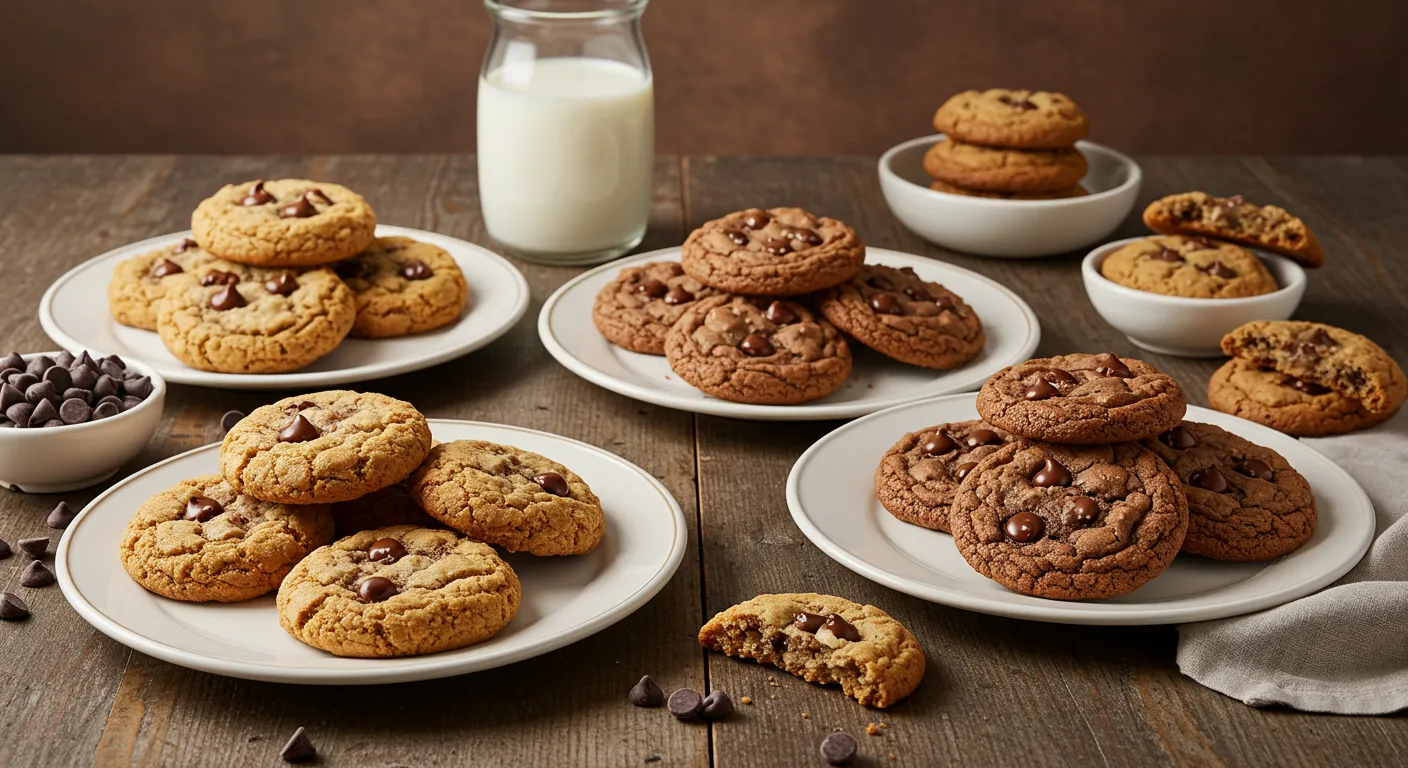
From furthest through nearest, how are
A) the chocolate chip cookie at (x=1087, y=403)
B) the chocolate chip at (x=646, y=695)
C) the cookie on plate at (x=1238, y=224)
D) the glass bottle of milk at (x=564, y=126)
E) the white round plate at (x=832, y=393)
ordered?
the glass bottle of milk at (x=564, y=126)
the cookie on plate at (x=1238, y=224)
the white round plate at (x=832, y=393)
the chocolate chip cookie at (x=1087, y=403)
the chocolate chip at (x=646, y=695)

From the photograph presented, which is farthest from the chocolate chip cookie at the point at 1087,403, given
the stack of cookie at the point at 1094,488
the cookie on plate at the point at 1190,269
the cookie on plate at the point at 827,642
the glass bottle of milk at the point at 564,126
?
the glass bottle of milk at the point at 564,126

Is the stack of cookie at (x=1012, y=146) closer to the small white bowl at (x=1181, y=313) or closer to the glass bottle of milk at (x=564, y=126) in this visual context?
the small white bowl at (x=1181, y=313)

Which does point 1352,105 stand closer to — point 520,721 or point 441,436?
point 441,436

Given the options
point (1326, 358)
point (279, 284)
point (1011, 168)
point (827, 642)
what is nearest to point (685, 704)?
point (827, 642)

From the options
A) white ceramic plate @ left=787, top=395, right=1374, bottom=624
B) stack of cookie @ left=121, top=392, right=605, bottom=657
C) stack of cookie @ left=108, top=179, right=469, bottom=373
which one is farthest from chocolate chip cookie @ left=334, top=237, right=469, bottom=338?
white ceramic plate @ left=787, top=395, right=1374, bottom=624

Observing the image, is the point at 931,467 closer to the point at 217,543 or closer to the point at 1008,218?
the point at 217,543

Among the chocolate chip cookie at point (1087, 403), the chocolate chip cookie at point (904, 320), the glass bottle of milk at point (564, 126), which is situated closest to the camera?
the chocolate chip cookie at point (1087, 403)

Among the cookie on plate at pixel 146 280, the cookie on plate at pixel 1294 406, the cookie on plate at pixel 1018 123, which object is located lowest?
the cookie on plate at pixel 146 280
